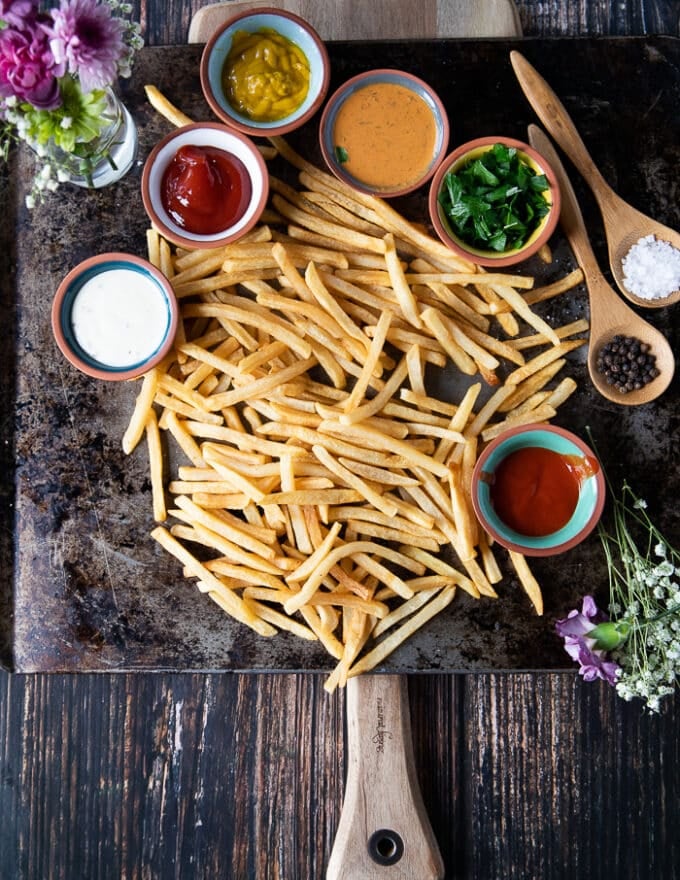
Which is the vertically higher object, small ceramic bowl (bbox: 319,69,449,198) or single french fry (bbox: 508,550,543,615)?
small ceramic bowl (bbox: 319,69,449,198)

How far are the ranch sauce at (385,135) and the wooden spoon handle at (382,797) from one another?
7.64 feet

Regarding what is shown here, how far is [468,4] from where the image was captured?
4125 millimetres

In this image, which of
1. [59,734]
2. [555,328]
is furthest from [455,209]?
[59,734]

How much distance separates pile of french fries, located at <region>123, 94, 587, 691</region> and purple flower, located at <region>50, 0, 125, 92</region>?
3.25 ft

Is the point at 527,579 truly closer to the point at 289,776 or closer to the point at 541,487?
the point at 541,487

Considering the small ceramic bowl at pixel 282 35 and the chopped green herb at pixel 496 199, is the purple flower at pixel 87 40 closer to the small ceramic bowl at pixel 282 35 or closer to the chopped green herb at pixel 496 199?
the small ceramic bowl at pixel 282 35

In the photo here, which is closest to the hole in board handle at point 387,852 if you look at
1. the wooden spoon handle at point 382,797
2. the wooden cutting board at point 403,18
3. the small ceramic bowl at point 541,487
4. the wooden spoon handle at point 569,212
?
the wooden spoon handle at point 382,797

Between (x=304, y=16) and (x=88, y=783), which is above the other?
(x=304, y=16)

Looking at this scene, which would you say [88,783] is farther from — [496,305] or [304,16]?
[304,16]

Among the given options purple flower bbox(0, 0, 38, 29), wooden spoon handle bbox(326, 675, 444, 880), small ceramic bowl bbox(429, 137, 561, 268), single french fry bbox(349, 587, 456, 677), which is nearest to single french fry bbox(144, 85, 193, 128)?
purple flower bbox(0, 0, 38, 29)

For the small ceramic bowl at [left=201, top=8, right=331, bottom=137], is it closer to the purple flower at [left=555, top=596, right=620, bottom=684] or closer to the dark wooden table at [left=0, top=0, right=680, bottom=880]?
the dark wooden table at [left=0, top=0, right=680, bottom=880]

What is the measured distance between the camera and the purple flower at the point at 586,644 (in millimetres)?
3641

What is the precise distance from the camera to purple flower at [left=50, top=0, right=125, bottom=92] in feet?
9.04

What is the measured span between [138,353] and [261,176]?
947 millimetres
